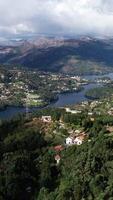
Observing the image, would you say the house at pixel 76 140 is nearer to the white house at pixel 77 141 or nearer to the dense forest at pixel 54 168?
the white house at pixel 77 141

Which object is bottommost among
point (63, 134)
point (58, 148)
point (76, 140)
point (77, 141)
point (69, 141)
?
point (63, 134)

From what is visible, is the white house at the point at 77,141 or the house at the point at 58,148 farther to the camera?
the white house at the point at 77,141

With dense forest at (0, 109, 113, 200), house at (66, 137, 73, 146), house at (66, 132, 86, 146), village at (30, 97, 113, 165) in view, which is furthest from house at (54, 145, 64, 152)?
house at (66, 137, 73, 146)

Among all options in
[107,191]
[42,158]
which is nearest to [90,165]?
[107,191]

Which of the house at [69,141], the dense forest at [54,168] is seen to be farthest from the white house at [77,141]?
the dense forest at [54,168]

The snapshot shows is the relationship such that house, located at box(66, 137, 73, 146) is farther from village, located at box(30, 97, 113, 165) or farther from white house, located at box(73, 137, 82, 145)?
white house, located at box(73, 137, 82, 145)

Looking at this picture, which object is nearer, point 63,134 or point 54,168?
point 54,168

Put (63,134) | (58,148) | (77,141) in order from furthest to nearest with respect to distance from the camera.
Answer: (63,134)
(77,141)
(58,148)

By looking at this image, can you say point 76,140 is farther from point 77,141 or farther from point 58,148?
point 58,148

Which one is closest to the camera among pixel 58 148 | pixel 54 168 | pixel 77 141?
pixel 54 168

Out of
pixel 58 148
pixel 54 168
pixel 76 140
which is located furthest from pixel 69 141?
pixel 54 168
